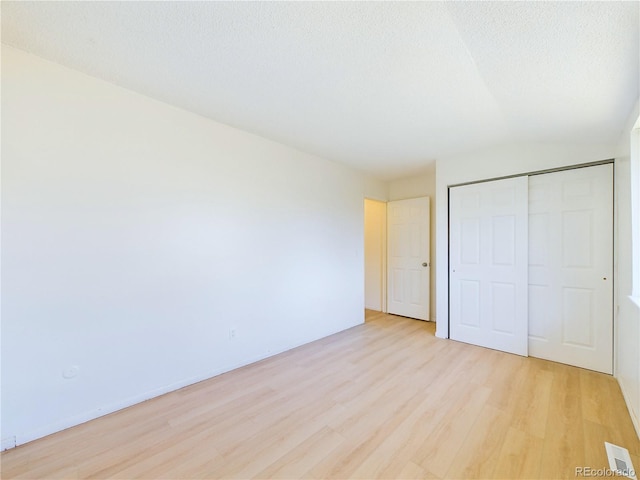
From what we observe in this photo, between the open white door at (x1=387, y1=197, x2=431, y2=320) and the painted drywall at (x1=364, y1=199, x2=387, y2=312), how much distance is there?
0.11 metres

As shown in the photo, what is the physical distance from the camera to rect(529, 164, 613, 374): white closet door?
256cm

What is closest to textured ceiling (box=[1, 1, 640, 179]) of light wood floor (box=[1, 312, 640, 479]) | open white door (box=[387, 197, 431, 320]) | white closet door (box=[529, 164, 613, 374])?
white closet door (box=[529, 164, 613, 374])

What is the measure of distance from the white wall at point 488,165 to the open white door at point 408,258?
0.71m

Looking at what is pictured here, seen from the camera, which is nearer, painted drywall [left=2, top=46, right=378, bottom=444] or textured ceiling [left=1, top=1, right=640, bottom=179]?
textured ceiling [left=1, top=1, right=640, bottom=179]

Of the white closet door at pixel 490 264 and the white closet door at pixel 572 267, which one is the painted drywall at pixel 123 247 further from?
the white closet door at pixel 572 267

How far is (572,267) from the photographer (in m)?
2.74

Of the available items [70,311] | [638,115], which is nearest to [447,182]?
[638,115]

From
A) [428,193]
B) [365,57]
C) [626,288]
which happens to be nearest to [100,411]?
[365,57]

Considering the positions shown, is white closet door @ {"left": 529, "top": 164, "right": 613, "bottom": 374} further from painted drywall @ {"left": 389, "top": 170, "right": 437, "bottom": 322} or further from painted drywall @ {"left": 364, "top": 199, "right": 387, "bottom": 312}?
painted drywall @ {"left": 364, "top": 199, "right": 387, "bottom": 312}

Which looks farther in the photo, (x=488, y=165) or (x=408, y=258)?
(x=408, y=258)

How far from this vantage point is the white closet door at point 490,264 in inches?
119

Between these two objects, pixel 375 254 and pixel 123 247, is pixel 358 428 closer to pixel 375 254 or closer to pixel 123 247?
pixel 123 247

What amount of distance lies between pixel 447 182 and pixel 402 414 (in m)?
2.81

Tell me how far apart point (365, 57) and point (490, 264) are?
9.12 feet
